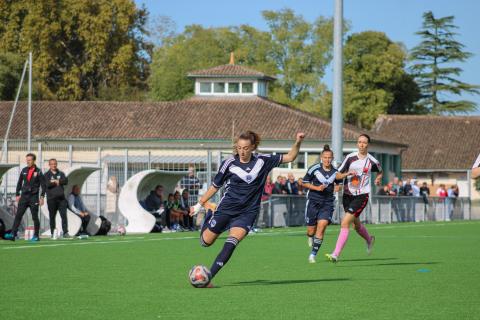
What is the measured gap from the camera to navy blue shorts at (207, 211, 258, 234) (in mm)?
13250

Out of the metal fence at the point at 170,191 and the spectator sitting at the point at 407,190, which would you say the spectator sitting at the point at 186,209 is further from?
the spectator sitting at the point at 407,190

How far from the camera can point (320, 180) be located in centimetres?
2008

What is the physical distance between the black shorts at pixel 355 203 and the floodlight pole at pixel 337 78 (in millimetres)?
19589

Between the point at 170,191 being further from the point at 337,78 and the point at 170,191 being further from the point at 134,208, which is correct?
the point at 337,78

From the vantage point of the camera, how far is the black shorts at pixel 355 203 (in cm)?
1769

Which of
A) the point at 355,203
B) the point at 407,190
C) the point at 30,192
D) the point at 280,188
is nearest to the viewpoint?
the point at 355,203

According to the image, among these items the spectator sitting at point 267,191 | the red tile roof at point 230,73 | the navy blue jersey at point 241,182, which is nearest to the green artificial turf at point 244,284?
the navy blue jersey at point 241,182

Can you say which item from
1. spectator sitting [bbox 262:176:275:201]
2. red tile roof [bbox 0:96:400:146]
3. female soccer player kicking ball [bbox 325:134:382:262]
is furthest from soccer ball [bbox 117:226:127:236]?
red tile roof [bbox 0:96:400:146]

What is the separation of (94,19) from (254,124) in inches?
664

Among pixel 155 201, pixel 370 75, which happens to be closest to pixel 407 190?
pixel 155 201

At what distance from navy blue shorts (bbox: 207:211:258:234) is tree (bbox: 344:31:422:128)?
8075cm

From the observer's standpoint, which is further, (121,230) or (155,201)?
(155,201)

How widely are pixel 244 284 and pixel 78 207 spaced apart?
16558 mm

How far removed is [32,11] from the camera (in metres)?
80.2
